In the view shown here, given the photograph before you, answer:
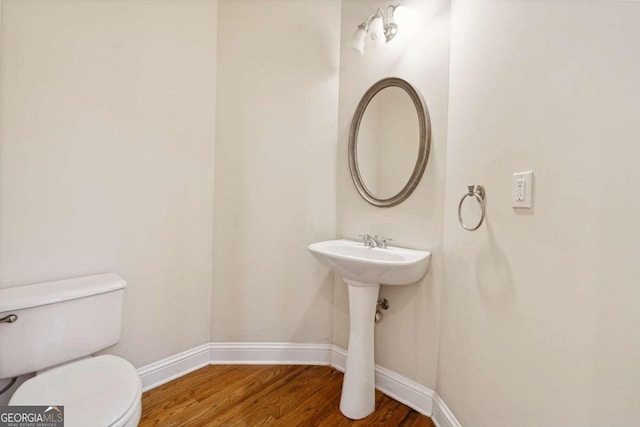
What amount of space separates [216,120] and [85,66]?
673mm

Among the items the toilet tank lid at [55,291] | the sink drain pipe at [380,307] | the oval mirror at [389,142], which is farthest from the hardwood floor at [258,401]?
the oval mirror at [389,142]

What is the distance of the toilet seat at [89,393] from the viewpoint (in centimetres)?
86

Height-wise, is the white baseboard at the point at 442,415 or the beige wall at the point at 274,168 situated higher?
the beige wall at the point at 274,168

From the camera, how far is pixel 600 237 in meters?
0.68

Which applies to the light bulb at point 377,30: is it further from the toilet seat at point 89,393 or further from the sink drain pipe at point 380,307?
the toilet seat at point 89,393

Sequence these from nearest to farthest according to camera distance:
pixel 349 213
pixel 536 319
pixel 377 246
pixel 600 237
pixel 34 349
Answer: pixel 600 237, pixel 536 319, pixel 34 349, pixel 377 246, pixel 349 213

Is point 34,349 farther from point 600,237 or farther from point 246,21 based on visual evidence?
point 246,21

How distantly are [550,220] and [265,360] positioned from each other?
5.77ft

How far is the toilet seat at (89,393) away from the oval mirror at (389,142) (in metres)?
1.38

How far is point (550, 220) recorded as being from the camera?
0.80 m

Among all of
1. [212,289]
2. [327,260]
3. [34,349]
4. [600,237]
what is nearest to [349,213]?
[327,260]

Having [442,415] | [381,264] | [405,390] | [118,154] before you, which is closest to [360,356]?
[405,390]

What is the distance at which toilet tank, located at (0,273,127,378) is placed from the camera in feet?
3.44

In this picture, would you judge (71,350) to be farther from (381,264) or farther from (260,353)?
(381,264)
